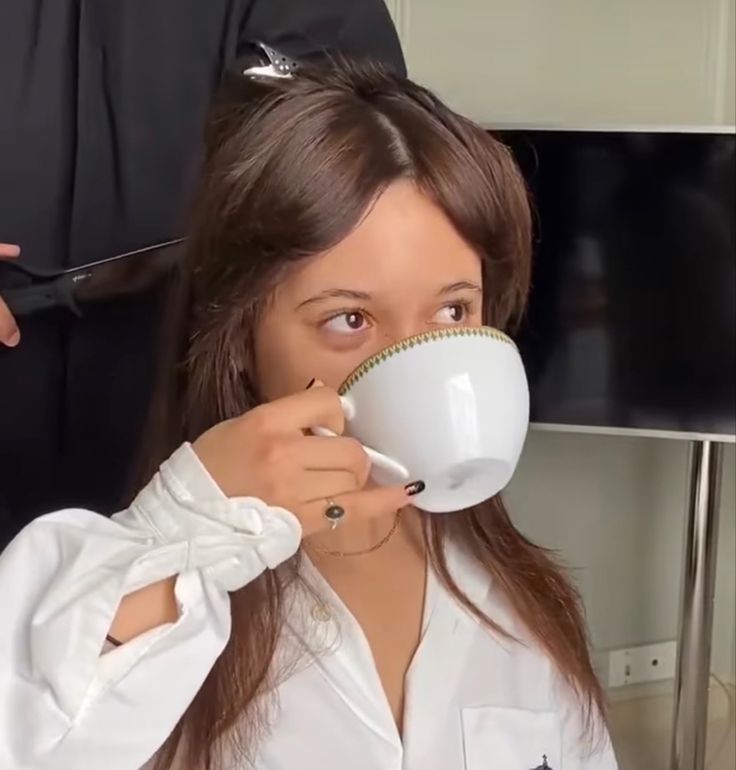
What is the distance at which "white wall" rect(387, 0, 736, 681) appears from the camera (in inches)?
59.2

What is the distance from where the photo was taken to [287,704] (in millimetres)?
817

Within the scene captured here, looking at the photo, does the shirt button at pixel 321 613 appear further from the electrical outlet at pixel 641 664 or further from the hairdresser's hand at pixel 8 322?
the electrical outlet at pixel 641 664

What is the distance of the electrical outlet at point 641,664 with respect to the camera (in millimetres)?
1711

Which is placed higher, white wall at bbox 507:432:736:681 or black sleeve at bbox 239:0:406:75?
black sleeve at bbox 239:0:406:75

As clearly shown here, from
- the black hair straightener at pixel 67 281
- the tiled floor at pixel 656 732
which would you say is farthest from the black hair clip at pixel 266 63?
the tiled floor at pixel 656 732

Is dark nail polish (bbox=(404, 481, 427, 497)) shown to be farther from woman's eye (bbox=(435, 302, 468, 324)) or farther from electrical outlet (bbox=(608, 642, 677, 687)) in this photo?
electrical outlet (bbox=(608, 642, 677, 687))

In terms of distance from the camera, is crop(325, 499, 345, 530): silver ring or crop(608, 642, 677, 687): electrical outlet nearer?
crop(325, 499, 345, 530): silver ring

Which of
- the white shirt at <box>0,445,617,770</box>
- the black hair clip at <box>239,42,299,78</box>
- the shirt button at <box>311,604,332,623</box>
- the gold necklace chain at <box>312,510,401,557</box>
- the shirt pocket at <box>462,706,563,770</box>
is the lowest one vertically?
the shirt pocket at <box>462,706,563,770</box>

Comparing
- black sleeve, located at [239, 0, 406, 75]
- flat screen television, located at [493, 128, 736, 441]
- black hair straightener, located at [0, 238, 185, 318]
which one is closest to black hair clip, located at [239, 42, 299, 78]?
black sleeve, located at [239, 0, 406, 75]

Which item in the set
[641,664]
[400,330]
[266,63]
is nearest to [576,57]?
[266,63]

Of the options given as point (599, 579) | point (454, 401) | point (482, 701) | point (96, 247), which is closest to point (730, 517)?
point (599, 579)

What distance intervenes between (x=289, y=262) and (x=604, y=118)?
0.91 m

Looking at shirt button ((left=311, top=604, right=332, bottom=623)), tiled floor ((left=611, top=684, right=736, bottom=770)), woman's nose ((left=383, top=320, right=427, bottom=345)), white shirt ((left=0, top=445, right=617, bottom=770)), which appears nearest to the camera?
white shirt ((left=0, top=445, right=617, bottom=770))

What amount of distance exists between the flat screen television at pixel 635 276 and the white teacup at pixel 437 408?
26.3 inches
